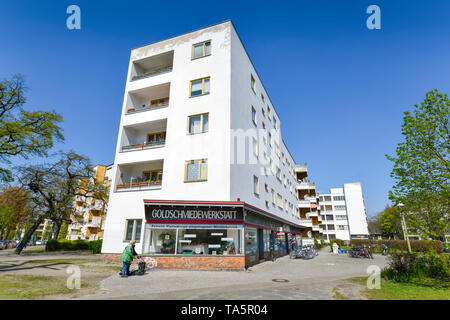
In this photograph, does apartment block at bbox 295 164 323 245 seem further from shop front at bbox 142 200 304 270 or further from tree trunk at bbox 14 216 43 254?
tree trunk at bbox 14 216 43 254

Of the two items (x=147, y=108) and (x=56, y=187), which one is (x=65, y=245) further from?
(x=147, y=108)

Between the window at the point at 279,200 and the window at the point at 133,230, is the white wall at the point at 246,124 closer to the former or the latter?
the window at the point at 279,200

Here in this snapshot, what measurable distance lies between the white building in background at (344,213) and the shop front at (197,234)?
78.7 meters

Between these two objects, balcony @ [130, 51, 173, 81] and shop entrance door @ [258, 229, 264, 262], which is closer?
shop entrance door @ [258, 229, 264, 262]

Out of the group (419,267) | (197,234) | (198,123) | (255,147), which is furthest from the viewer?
(255,147)

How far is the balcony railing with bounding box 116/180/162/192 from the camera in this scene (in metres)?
18.4

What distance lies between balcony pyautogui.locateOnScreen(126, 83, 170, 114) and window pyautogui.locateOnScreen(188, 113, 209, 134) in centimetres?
466

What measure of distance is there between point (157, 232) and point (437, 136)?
16256 mm

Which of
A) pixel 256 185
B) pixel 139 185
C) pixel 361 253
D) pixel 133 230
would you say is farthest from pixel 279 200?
pixel 133 230

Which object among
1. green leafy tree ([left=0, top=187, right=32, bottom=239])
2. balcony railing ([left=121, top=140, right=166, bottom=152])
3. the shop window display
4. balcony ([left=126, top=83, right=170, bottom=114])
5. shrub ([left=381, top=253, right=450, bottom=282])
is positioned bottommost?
shrub ([left=381, top=253, right=450, bottom=282])

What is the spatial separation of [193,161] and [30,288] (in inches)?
439

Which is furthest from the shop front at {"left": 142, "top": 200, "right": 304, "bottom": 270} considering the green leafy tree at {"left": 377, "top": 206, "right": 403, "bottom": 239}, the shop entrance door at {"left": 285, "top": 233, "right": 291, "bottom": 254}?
the green leafy tree at {"left": 377, "top": 206, "right": 403, "bottom": 239}

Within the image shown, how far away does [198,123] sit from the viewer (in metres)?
18.5
